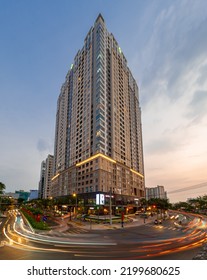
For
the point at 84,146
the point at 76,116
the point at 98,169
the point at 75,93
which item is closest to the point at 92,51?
the point at 75,93

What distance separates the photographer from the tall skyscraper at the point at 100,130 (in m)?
91.0

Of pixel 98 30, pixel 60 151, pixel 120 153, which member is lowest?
pixel 120 153

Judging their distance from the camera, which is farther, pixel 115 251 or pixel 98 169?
pixel 98 169

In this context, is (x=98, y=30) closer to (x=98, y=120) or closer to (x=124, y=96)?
(x=124, y=96)

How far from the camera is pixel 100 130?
90.1 m

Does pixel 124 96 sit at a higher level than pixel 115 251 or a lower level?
higher

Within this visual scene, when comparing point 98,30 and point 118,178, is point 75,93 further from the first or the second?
point 118,178

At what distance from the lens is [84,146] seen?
3915 inches

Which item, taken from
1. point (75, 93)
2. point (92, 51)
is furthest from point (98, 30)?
point (75, 93)

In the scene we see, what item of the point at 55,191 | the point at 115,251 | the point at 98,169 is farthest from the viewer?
the point at 55,191

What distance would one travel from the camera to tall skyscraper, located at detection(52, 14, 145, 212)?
91000 millimetres

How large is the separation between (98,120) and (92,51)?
159ft
